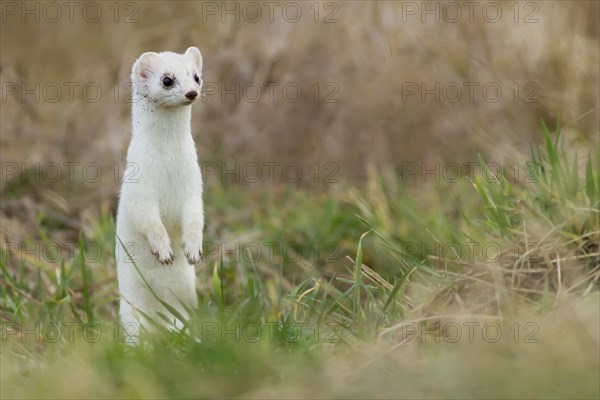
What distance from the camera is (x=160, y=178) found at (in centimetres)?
452

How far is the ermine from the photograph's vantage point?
447 cm

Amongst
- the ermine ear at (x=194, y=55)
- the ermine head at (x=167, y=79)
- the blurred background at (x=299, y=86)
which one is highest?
the ermine ear at (x=194, y=55)

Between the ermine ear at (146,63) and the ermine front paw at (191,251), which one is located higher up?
the ermine ear at (146,63)

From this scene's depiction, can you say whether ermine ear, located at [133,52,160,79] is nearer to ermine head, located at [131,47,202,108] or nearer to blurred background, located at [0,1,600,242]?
ermine head, located at [131,47,202,108]

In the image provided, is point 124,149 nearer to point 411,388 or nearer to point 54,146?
point 54,146

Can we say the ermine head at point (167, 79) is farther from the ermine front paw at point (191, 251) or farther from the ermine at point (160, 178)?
the ermine front paw at point (191, 251)

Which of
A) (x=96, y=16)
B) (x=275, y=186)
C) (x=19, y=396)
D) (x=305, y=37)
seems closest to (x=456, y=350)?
(x=19, y=396)

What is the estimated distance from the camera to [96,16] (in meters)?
9.79

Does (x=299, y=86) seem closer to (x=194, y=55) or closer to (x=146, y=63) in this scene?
(x=194, y=55)

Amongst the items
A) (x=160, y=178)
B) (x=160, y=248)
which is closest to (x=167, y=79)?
(x=160, y=178)

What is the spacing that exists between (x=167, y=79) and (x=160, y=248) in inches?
29.4

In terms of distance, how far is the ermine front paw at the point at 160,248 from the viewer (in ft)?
14.7

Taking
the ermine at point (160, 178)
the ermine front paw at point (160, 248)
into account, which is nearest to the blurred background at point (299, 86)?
the ermine at point (160, 178)

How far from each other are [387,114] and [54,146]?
2.91 meters
